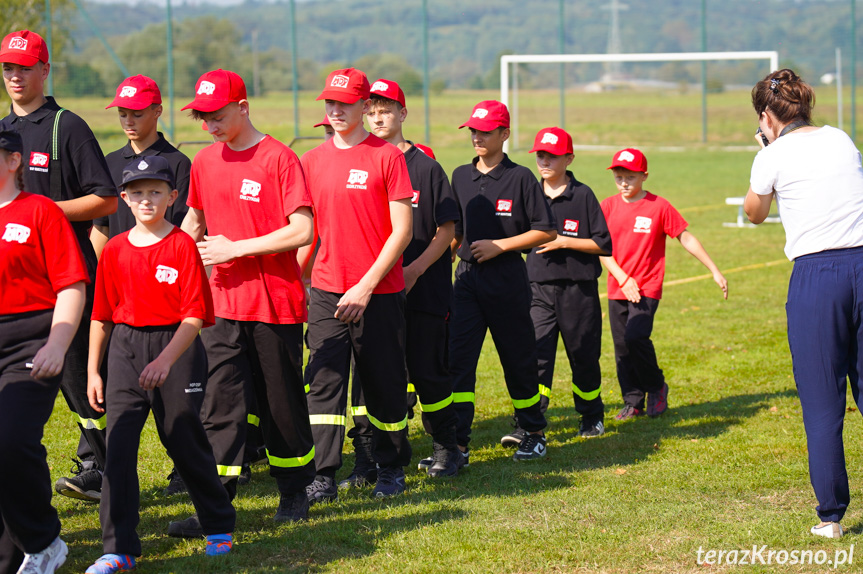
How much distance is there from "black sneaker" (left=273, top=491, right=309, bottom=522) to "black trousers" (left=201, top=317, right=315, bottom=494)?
0.09 metres

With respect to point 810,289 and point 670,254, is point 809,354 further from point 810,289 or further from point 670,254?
point 670,254

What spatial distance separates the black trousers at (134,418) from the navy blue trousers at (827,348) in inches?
113

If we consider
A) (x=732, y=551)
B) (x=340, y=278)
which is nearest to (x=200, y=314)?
(x=340, y=278)

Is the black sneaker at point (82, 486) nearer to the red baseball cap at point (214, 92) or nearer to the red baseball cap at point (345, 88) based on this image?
the red baseball cap at point (214, 92)

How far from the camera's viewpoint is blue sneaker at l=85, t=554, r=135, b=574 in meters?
4.39

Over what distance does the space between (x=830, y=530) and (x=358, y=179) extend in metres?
2.98

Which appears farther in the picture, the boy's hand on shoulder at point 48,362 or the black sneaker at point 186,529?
the black sneaker at point 186,529

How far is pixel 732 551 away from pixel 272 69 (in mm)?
40377

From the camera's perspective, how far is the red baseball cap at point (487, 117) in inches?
255

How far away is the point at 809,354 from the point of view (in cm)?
478

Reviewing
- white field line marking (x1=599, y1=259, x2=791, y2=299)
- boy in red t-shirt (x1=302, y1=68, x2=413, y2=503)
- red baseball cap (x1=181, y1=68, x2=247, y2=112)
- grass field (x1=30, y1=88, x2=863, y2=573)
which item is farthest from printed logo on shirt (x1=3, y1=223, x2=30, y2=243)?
white field line marking (x1=599, y1=259, x2=791, y2=299)

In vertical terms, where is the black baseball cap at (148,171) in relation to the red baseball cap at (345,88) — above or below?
below

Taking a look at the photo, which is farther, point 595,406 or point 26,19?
point 26,19

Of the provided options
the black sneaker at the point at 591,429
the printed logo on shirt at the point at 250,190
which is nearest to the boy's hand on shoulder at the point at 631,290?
the black sneaker at the point at 591,429
